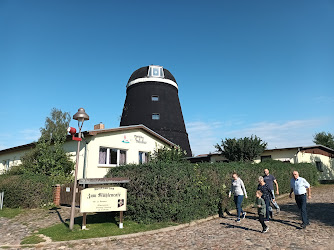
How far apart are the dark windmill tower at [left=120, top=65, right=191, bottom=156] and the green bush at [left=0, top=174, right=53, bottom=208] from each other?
1400cm

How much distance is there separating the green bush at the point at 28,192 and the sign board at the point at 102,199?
233 inches

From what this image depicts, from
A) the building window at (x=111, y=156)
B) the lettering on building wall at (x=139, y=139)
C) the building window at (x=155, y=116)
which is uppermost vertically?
the building window at (x=155, y=116)

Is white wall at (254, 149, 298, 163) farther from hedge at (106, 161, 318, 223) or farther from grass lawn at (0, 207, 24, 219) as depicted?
grass lawn at (0, 207, 24, 219)

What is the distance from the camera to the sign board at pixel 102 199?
770cm

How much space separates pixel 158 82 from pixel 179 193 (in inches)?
785

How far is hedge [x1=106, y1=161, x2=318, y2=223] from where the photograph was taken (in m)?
8.19

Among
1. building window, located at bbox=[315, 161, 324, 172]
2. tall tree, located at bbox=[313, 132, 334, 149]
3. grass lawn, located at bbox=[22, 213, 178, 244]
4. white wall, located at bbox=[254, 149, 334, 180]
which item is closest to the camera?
grass lawn, located at bbox=[22, 213, 178, 244]

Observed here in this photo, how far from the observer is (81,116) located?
8.47 metres

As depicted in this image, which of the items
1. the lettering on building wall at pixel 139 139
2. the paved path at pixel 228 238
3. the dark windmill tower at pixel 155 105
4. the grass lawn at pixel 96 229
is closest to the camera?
the paved path at pixel 228 238

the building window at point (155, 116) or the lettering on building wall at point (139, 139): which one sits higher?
the building window at point (155, 116)

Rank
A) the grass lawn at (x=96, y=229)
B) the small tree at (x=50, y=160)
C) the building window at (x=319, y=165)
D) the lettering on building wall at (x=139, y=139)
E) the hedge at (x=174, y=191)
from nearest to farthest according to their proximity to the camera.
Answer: the grass lawn at (x=96, y=229) < the hedge at (x=174, y=191) < the small tree at (x=50, y=160) < the lettering on building wall at (x=139, y=139) < the building window at (x=319, y=165)

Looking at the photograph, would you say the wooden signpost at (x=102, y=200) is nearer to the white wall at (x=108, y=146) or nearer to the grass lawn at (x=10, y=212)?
the grass lawn at (x=10, y=212)

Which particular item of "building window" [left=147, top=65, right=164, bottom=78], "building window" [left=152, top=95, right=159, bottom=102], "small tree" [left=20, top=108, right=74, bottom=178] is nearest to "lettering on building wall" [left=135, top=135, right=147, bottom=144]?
"small tree" [left=20, top=108, right=74, bottom=178]

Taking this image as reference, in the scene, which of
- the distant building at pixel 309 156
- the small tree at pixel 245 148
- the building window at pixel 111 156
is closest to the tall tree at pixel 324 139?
the distant building at pixel 309 156
